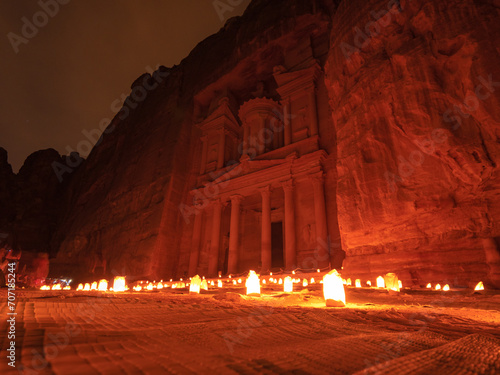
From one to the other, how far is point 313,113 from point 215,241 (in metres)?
12.5

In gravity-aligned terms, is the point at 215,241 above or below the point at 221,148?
below

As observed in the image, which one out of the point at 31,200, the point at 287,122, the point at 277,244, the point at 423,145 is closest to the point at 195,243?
the point at 277,244

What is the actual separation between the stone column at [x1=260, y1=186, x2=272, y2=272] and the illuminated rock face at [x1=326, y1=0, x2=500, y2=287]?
760 centimetres

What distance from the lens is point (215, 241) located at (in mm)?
19938

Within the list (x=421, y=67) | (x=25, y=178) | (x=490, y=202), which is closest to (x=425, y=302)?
(x=490, y=202)

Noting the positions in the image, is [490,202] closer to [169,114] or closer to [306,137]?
Answer: [306,137]

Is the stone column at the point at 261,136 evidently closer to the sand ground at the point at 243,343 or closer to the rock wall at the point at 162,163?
the rock wall at the point at 162,163

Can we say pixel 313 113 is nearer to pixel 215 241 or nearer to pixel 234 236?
pixel 234 236

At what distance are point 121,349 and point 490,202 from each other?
9.33 metres

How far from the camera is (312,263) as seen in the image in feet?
50.8

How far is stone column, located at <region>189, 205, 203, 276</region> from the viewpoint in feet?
66.1

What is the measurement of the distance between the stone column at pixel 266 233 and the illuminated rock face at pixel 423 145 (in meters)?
7.60

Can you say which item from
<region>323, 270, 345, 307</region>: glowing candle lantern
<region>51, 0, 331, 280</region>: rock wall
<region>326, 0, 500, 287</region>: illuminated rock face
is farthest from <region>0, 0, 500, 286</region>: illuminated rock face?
<region>323, 270, 345, 307</region>: glowing candle lantern

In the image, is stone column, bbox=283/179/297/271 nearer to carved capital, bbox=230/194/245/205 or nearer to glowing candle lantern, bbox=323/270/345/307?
carved capital, bbox=230/194/245/205
